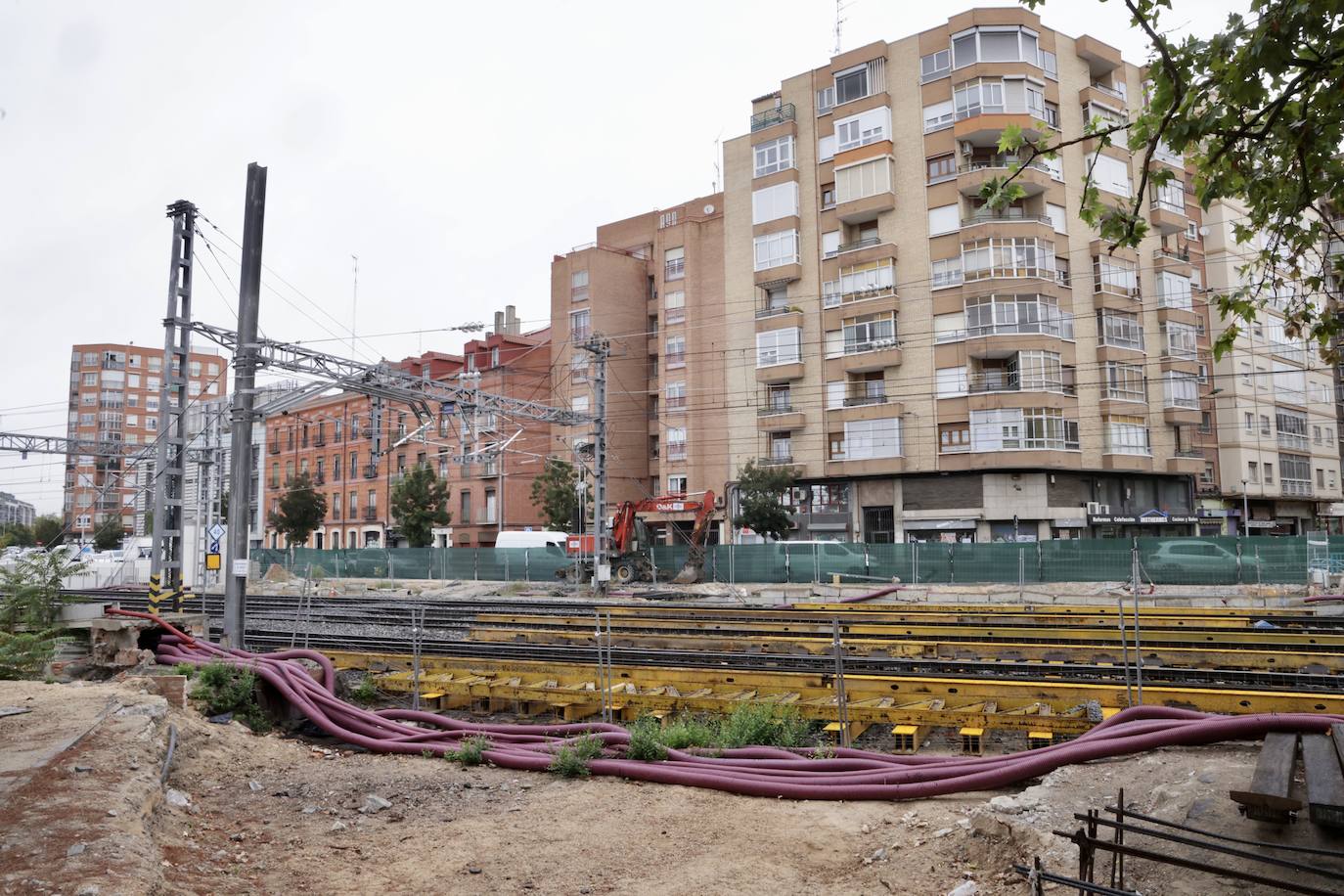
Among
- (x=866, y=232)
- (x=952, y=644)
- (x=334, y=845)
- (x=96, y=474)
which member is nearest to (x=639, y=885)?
(x=334, y=845)

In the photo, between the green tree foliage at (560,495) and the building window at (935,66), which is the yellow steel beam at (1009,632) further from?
the building window at (935,66)

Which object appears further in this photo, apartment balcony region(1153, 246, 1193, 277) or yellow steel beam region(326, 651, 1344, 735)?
apartment balcony region(1153, 246, 1193, 277)

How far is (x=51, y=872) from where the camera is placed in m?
5.41

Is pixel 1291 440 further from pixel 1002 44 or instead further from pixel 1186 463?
pixel 1002 44

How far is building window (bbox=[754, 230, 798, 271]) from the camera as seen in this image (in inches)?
2046

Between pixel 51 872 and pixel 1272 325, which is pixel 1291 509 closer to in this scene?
pixel 1272 325

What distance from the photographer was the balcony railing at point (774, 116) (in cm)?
5291

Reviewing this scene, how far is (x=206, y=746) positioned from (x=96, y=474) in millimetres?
110538

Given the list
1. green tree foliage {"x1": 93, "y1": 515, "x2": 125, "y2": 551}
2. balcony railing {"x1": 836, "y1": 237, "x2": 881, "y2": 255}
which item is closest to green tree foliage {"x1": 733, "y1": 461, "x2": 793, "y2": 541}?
balcony railing {"x1": 836, "y1": 237, "x2": 881, "y2": 255}

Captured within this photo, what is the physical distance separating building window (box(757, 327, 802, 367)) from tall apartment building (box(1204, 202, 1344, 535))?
77.8ft

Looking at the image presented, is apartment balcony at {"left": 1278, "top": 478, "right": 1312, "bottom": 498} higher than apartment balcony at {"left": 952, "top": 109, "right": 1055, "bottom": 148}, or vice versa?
apartment balcony at {"left": 952, "top": 109, "right": 1055, "bottom": 148}

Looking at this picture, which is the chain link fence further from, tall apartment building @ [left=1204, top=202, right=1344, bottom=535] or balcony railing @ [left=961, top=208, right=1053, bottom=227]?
tall apartment building @ [left=1204, top=202, right=1344, bottom=535]

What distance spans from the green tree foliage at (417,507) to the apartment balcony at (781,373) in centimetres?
2290

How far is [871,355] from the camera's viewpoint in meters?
47.9
